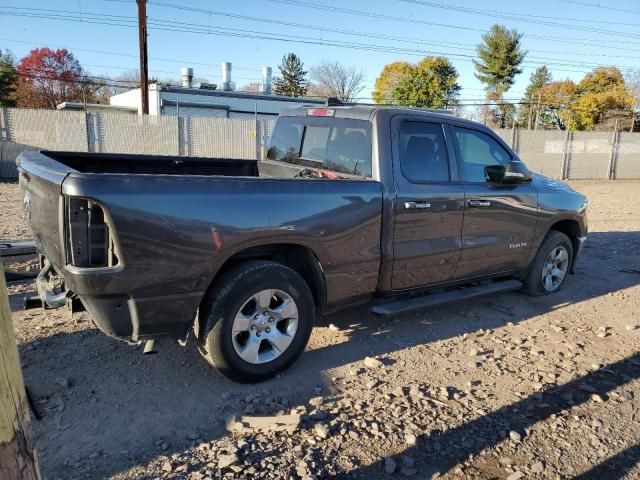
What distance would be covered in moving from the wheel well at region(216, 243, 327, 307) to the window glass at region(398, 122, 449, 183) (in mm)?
1116

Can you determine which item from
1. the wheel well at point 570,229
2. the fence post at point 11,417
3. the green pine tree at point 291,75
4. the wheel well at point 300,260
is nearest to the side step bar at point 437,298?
the wheel well at point 300,260

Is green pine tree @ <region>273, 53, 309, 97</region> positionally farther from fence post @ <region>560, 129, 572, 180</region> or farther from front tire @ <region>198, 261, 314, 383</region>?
front tire @ <region>198, 261, 314, 383</region>

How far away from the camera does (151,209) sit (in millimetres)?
2959

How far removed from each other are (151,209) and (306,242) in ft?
3.76

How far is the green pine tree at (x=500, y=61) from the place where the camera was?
5153 centimetres

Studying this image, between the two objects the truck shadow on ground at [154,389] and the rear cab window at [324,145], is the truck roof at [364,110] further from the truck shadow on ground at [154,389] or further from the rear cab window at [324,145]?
the truck shadow on ground at [154,389]

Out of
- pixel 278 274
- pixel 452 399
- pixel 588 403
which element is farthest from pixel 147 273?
pixel 588 403

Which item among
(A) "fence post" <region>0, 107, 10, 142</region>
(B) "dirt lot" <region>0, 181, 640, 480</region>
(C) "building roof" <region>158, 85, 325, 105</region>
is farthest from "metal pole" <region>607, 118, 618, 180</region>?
(A) "fence post" <region>0, 107, 10, 142</region>

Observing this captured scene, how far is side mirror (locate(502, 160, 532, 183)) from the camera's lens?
497 cm

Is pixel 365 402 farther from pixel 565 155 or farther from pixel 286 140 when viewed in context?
pixel 565 155

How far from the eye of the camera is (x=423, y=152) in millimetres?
4500

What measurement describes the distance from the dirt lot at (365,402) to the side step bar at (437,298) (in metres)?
0.31

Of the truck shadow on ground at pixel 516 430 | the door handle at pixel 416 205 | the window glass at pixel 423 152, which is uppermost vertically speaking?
the window glass at pixel 423 152

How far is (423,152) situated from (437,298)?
1341 millimetres
